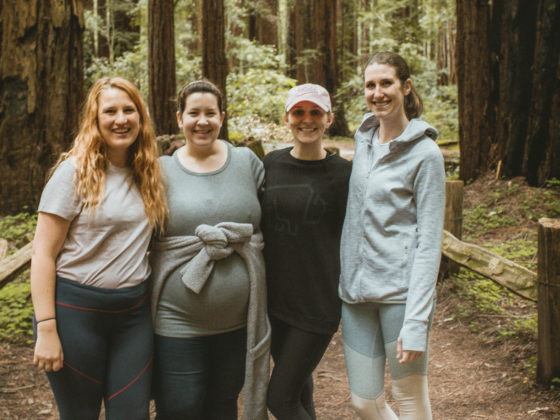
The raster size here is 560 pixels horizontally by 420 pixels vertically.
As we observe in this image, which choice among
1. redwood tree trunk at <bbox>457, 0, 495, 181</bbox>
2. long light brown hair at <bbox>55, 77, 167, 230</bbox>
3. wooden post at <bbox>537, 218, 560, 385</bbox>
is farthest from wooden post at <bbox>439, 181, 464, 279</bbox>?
redwood tree trunk at <bbox>457, 0, 495, 181</bbox>

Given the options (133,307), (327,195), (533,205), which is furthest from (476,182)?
(133,307)

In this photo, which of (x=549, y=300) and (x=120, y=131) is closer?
(x=120, y=131)

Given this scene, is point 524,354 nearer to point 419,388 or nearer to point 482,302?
point 482,302

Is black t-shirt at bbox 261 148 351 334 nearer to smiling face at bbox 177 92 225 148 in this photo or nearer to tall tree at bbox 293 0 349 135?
smiling face at bbox 177 92 225 148

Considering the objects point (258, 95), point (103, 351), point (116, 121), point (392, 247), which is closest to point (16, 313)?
point (103, 351)

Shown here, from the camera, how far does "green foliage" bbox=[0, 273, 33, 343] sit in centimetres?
530

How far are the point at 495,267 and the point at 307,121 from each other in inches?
108

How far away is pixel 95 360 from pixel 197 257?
0.64 m

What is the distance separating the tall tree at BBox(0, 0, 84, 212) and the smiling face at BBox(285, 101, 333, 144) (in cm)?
533

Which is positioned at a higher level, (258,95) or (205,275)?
(258,95)

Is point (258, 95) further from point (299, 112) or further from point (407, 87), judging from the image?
point (407, 87)

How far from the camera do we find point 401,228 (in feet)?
9.34

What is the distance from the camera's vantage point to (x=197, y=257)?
2.89 m

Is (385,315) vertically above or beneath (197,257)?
beneath
